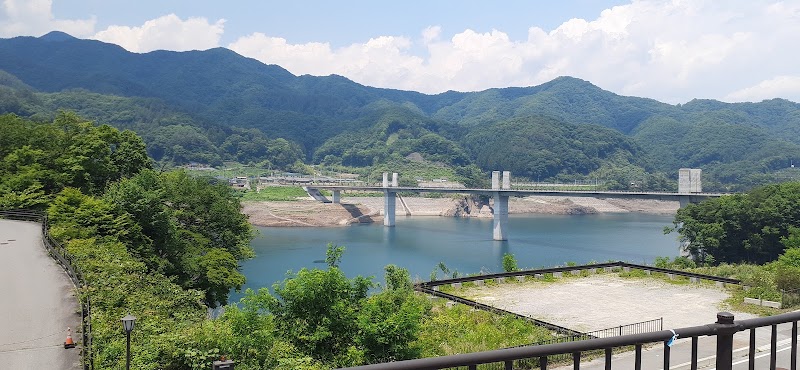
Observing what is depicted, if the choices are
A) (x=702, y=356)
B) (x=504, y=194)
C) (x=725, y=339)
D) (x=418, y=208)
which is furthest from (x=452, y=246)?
(x=725, y=339)

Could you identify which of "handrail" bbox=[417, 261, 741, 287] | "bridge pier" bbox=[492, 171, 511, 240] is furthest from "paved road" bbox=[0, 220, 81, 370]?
"bridge pier" bbox=[492, 171, 511, 240]

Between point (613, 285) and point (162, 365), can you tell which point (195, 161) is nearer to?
point (613, 285)

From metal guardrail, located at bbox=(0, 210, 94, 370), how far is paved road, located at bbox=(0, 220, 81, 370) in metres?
0.13

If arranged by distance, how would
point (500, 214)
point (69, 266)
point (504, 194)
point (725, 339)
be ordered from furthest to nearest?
1. point (504, 194)
2. point (500, 214)
3. point (69, 266)
4. point (725, 339)

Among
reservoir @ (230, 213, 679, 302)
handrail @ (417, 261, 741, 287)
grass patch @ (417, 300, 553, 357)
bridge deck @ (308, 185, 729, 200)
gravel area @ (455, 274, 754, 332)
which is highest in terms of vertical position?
bridge deck @ (308, 185, 729, 200)

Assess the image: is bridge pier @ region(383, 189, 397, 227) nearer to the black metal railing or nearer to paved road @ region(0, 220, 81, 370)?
paved road @ region(0, 220, 81, 370)

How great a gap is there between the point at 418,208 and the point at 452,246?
39119 millimetres

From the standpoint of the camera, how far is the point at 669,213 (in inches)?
3602

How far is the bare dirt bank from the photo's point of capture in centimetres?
7431

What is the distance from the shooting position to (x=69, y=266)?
12766 mm

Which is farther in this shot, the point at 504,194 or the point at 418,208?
the point at 418,208

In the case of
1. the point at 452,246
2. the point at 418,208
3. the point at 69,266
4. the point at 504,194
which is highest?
the point at 69,266

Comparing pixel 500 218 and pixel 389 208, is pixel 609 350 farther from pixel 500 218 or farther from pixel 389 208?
pixel 389 208

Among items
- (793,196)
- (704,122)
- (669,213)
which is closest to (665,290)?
(793,196)
